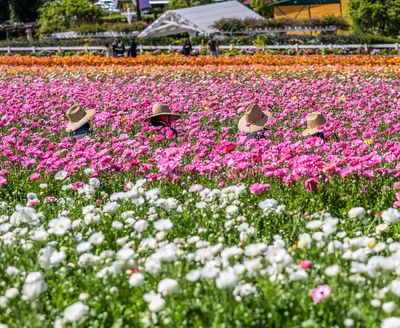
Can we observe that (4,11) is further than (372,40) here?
Yes

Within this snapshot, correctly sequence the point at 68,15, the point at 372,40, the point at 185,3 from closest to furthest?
the point at 372,40, the point at 68,15, the point at 185,3

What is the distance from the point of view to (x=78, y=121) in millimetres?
8984

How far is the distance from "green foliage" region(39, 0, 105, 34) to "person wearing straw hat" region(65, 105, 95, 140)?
145 feet

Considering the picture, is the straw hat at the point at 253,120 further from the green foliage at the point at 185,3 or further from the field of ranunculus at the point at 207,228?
the green foliage at the point at 185,3

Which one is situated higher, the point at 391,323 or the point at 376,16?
the point at 376,16

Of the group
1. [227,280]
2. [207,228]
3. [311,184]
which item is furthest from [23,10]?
[227,280]

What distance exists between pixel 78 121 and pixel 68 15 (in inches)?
1856

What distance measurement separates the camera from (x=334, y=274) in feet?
10.3

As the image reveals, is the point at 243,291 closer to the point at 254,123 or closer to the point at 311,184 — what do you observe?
the point at 311,184

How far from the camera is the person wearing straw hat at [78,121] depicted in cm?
885

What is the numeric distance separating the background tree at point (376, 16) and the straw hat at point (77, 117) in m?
20.8

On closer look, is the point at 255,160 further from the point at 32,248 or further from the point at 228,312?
the point at 228,312

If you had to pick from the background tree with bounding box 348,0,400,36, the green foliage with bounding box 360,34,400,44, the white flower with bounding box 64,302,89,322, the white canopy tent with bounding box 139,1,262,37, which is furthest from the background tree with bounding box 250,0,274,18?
the white flower with bounding box 64,302,89,322

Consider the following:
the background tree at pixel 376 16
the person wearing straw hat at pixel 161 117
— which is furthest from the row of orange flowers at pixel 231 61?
the person wearing straw hat at pixel 161 117
